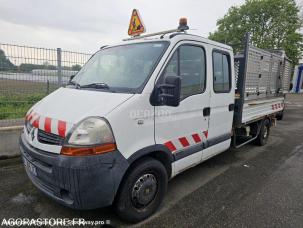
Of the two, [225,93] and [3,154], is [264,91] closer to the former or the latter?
[225,93]

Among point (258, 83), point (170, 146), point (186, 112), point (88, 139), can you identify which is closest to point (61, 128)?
point (88, 139)

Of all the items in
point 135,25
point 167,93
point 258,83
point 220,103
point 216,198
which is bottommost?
point 216,198

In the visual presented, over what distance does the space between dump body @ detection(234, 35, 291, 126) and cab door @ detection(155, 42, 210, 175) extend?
1.44 m

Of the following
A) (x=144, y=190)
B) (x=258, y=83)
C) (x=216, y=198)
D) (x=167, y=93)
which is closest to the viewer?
(x=167, y=93)

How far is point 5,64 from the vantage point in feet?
14.8

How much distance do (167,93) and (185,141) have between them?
89cm

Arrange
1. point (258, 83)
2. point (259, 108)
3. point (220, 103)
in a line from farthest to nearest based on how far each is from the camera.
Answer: point (259, 108) < point (258, 83) < point (220, 103)

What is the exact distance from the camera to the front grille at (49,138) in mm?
2086

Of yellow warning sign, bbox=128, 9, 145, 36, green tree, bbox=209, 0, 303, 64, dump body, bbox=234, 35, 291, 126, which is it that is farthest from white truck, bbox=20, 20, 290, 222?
green tree, bbox=209, 0, 303, 64

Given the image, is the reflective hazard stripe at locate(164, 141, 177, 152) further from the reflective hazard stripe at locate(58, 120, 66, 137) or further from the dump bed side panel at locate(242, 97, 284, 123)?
the dump bed side panel at locate(242, 97, 284, 123)

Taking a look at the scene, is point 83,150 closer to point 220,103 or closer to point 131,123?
point 131,123

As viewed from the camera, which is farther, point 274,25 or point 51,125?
point 274,25

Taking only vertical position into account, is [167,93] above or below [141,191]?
above

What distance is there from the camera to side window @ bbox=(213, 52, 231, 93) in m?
3.44
